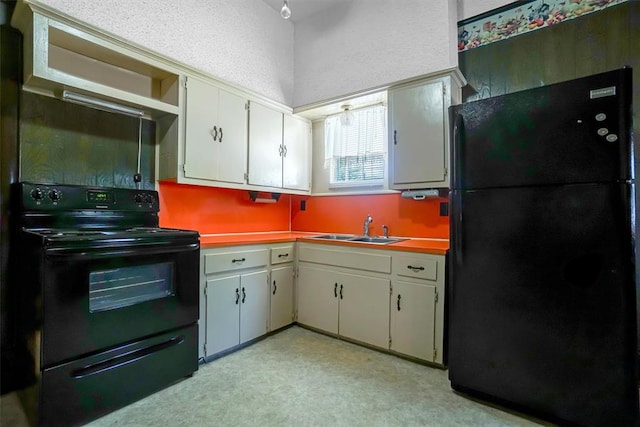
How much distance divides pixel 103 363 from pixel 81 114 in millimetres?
1644

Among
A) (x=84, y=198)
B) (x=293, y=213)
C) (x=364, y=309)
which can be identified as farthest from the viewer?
(x=293, y=213)

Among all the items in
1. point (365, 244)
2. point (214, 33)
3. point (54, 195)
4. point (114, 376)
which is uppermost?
Result: point (214, 33)

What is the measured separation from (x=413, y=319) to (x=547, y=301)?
3.00 ft

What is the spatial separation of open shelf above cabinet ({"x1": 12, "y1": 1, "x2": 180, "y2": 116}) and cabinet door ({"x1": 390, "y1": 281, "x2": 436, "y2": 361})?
2.22 meters

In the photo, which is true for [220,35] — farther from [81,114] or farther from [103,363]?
[103,363]

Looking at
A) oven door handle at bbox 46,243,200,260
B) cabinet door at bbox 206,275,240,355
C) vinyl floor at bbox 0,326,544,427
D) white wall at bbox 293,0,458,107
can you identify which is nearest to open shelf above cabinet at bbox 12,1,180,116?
oven door handle at bbox 46,243,200,260

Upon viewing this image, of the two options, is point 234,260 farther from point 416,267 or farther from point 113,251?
point 416,267

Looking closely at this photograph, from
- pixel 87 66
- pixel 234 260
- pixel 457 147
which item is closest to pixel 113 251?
pixel 234 260

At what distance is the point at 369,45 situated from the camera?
3.09 meters

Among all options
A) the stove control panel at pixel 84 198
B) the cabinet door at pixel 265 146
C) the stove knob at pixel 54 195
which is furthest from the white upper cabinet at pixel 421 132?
the stove knob at pixel 54 195

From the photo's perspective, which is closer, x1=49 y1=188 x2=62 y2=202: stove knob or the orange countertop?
x1=49 y1=188 x2=62 y2=202: stove knob

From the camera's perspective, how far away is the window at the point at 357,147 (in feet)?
10.3

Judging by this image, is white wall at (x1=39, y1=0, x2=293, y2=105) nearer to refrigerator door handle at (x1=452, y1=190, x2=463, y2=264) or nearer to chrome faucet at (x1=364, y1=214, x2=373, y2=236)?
chrome faucet at (x1=364, y1=214, x2=373, y2=236)

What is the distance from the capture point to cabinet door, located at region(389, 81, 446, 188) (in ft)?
8.14
